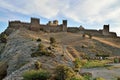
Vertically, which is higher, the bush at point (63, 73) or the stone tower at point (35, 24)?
the stone tower at point (35, 24)

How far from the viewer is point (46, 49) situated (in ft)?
147

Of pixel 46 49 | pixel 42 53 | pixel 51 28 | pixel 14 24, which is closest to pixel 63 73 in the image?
pixel 42 53

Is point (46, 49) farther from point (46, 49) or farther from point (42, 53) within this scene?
point (42, 53)

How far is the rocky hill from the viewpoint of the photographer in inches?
1549

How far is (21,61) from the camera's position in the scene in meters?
42.8

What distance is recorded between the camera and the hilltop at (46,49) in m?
39.5

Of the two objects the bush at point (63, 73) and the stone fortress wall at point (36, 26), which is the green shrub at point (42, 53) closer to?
the bush at point (63, 73)

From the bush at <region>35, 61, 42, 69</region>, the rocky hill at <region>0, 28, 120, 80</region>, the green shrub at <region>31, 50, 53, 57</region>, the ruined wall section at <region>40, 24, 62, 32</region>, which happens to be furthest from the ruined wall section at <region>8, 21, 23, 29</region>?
the bush at <region>35, 61, 42, 69</region>

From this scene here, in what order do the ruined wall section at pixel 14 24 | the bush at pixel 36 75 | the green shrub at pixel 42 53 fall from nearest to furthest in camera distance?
the bush at pixel 36 75 → the green shrub at pixel 42 53 → the ruined wall section at pixel 14 24

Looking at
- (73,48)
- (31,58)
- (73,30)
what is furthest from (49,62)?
(73,30)

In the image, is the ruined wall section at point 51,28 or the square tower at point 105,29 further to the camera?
the square tower at point 105,29

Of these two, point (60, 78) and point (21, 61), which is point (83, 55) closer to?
point (21, 61)

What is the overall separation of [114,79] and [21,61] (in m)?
14.4

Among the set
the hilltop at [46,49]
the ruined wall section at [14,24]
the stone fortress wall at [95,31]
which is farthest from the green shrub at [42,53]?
the stone fortress wall at [95,31]
